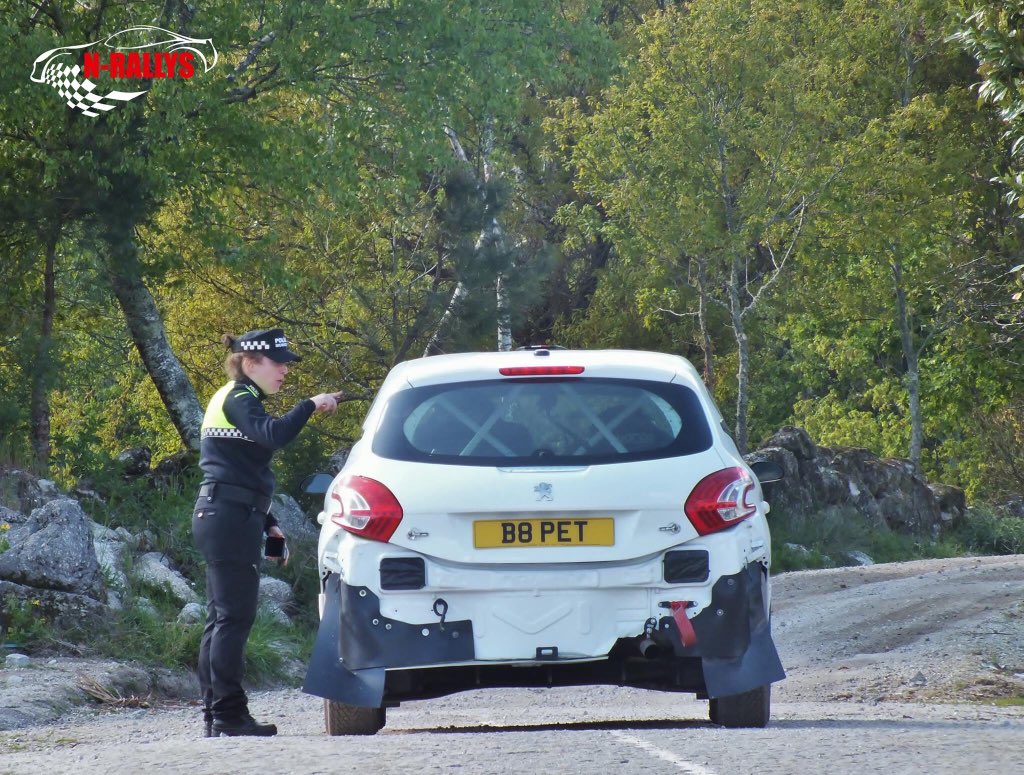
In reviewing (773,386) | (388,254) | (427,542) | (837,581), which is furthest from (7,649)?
(773,386)

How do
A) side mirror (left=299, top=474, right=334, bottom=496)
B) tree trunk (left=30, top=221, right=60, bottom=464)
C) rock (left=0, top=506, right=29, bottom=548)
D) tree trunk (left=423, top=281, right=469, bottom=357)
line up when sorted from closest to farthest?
side mirror (left=299, top=474, right=334, bottom=496), rock (left=0, top=506, right=29, bottom=548), tree trunk (left=30, top=221, right=60, bottom=464), tree trunk (left=423, top=281, right=469, bottom=357)

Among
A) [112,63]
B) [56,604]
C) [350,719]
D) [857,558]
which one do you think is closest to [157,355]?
[112,63]

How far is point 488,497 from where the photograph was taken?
7.07 m

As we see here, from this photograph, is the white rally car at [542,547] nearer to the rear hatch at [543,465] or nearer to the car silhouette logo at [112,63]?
the rear hatch at [543,465]

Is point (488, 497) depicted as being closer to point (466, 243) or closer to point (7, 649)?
point (7, 649)

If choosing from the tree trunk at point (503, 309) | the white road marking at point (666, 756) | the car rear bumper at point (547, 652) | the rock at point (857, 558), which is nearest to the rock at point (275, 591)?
the car rear bumper at point (547, 652)

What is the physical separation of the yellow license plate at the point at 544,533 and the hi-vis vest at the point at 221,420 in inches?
64.6

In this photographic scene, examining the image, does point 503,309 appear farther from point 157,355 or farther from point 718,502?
point 718,502

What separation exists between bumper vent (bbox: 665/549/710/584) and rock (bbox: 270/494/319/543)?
1095cm

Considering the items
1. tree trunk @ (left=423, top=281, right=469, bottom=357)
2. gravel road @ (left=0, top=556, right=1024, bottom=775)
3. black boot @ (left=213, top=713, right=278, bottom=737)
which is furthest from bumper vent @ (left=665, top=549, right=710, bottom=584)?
tree trunk @ (left=423, top=281, right=469, bottom=357)

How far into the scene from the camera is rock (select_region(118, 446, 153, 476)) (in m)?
19.5

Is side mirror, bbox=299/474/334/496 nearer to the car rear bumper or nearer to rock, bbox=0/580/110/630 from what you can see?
the car rear bumper

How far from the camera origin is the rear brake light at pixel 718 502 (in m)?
7.13

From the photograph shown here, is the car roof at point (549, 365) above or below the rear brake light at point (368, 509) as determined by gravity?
above
